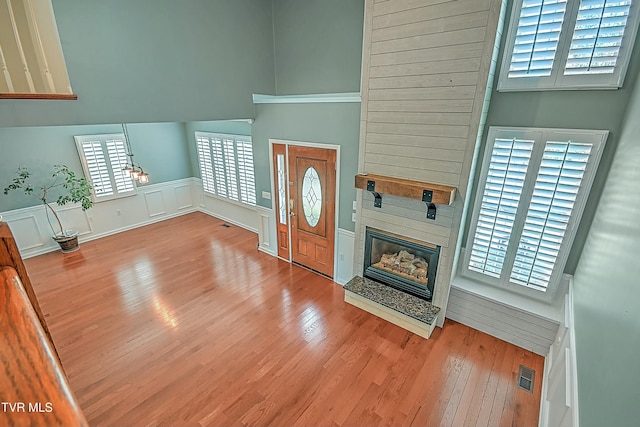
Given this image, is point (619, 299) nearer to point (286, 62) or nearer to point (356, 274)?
point (356, 274)

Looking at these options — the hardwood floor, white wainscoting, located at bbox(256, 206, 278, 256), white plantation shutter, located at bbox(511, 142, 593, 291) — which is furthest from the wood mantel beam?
white wainscoting, located at bbox(256, 206, 278, 256)

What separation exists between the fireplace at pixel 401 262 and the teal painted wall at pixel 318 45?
196 centimetres

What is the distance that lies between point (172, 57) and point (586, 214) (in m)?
4.71

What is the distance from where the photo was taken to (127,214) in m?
6.60

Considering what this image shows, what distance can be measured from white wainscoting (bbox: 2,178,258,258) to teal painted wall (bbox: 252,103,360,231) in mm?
2270

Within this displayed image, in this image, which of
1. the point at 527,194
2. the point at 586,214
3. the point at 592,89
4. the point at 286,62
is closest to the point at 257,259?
the point at 286,62

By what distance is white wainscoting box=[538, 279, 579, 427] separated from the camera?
72.2 inches

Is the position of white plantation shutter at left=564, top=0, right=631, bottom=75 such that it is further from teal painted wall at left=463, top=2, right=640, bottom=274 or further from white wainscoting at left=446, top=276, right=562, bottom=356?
white wainscoting at left=446, top=276, right=562, bottom=356

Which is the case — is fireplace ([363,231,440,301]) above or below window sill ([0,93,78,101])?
below

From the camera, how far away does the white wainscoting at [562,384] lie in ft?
6.02

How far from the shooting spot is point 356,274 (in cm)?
423

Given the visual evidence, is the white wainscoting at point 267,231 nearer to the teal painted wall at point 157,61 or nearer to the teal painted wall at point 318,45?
the teal painted wall at point 157,61

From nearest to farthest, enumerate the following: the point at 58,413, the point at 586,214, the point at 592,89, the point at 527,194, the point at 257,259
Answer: the point at 58,413
the point at 592,89
the point at 586,214
the point at 527,194
the point at 257,259

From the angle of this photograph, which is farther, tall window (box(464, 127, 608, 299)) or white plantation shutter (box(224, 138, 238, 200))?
white plantation shutter (box(224, 138, 238, 200))
